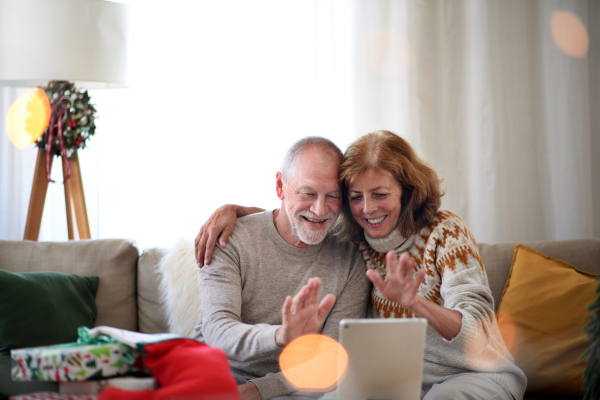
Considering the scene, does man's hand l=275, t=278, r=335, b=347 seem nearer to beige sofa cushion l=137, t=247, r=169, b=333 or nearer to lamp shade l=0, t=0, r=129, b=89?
beige sofa cushion l=137, t=247, r=169, b=333

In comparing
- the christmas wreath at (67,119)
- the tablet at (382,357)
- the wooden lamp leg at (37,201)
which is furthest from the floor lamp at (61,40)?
the tablet at (382,357)

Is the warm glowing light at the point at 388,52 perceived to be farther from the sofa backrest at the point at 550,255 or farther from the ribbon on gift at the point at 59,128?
the ribbon on gift at the point at 59,128

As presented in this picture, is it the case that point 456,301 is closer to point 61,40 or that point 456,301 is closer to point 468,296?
point 468,296

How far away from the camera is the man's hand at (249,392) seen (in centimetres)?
144

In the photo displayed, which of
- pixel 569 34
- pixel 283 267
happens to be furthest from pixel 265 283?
pixel 569 34

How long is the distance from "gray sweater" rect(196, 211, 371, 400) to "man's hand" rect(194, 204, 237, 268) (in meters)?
0.03

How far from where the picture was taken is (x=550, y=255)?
199 centimetres

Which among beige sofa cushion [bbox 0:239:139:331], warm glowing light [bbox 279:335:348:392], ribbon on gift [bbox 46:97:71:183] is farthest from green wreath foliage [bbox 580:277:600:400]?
ribbon on gift [bbox 46:97:71:183]

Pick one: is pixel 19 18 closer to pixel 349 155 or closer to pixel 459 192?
pixel 349 155

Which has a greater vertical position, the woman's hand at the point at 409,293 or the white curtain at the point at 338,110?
the white curtain at the point at 338,110

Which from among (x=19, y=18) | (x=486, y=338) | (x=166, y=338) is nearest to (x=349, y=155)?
(x=486, y=338)

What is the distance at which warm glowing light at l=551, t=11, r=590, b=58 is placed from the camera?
256 cm

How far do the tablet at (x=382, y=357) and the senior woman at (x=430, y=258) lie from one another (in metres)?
0.21

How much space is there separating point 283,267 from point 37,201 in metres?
1.30
